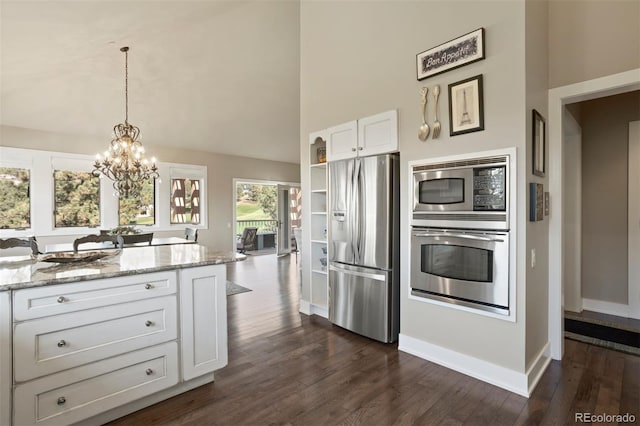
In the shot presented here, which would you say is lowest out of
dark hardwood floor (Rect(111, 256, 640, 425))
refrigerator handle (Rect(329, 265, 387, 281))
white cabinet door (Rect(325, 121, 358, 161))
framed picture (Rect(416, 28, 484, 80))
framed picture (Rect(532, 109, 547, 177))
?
dark hardwood floor (Rect(111, 256, 640, 425))

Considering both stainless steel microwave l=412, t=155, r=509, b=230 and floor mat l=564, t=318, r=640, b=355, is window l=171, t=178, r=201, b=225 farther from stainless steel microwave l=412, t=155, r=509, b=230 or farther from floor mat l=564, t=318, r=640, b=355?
floor mat l=564, t=318, r=640, b=355

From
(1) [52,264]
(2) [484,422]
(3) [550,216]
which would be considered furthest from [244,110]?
(2) [484,422]

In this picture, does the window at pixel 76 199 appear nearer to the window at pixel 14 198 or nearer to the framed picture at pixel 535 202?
the window at pixel 14 198

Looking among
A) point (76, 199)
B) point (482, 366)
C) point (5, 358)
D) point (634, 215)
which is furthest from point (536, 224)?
point (76, 199)

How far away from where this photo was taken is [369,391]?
2.28 metres

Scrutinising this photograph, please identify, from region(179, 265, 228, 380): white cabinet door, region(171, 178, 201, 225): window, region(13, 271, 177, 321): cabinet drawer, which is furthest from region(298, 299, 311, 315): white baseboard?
region(171, 178, 201, 225): window

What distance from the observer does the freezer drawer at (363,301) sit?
3.03 metres

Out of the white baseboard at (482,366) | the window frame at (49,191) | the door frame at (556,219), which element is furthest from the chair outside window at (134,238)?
the door frame at (556,219)

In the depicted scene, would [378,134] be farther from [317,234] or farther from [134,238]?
[134,238]

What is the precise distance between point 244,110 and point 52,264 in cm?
514

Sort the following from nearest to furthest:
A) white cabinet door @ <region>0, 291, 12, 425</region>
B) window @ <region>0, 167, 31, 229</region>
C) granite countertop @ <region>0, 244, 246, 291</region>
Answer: white cabinet door @ <region>0, 291, 12, 425</region> → granite countertop @ <region>0, 244, 246, 291</region> → window @ <region>0, 167, 31, 229</region>

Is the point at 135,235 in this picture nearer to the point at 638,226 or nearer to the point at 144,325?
the point at 144,325

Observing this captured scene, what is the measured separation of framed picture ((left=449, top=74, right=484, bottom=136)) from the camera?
243 centimetres

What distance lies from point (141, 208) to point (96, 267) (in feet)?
17.9
